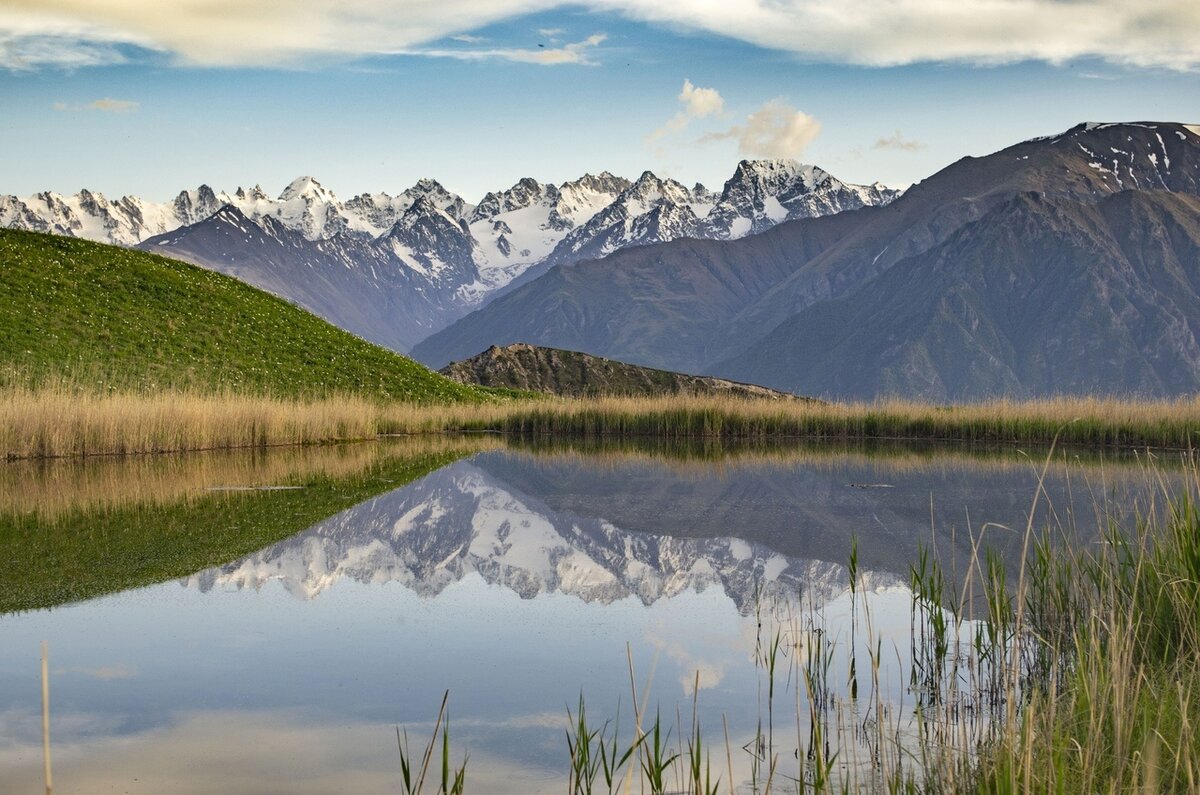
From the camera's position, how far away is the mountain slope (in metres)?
63.8

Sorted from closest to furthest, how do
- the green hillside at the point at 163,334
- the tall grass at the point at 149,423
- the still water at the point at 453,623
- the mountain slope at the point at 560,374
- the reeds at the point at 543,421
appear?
the still water at the point at 453,623 < the tall grass at the point at 149,423 < the reeds at the point at 543,421 < the green hillside at the point at 163,334 < the mountain slope at the point at 560,374

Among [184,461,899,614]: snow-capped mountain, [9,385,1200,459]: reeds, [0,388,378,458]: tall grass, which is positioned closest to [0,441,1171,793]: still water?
[184,461,899,614]: snow-capped mountain

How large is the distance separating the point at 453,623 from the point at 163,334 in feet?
130

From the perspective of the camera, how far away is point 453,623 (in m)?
12.2

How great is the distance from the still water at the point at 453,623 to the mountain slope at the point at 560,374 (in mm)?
38695

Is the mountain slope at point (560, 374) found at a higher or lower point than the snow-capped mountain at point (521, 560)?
higher

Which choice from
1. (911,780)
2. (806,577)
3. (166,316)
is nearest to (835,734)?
(911,780)

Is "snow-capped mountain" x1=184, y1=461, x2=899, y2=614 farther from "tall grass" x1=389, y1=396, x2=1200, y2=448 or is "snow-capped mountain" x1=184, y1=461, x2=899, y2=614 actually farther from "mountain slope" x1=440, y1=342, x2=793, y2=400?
"mountain slope" x1=440, y1=342, x2=793, y2=400

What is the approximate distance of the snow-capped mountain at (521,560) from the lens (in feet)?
46.6

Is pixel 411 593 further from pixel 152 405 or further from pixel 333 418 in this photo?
pixel 333 418

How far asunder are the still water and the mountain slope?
38695mm

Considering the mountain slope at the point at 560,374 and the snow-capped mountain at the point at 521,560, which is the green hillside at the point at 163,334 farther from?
the snow-capped mountain at the point at 521,560

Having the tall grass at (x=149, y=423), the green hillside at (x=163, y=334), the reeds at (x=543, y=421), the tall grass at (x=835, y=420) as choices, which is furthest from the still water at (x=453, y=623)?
the green hillside at (x=163, y=334)

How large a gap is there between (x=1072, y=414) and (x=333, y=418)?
2271 centimetres
